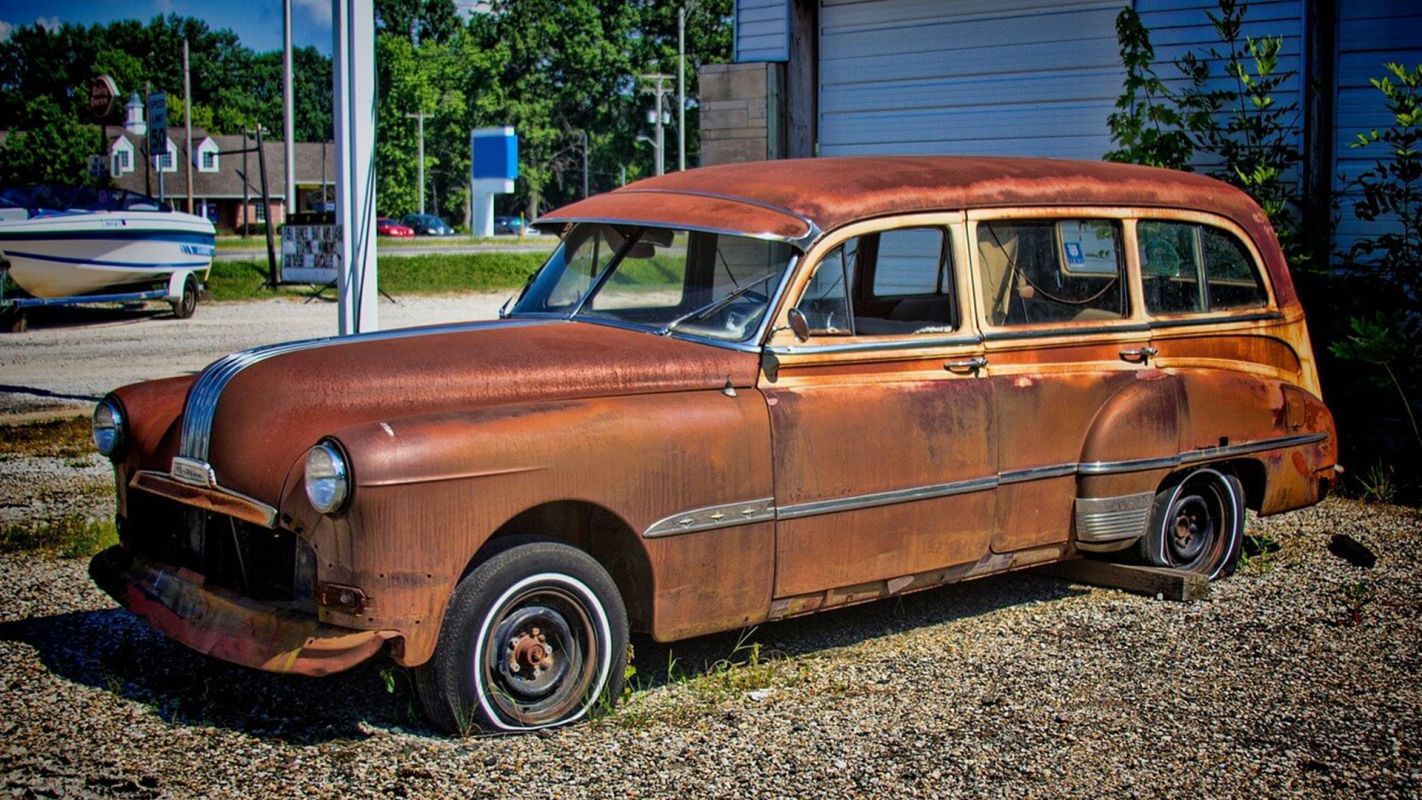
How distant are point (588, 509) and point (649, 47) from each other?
260ft

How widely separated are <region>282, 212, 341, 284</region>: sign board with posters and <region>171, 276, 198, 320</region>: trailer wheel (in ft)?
36.9

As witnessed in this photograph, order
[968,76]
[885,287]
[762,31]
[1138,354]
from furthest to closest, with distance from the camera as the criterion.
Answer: [762,31]
[968,76]
[885,287]
[1138,354]

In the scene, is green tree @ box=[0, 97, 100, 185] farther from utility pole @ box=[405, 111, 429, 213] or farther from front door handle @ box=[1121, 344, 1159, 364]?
front door handle @ box=[1121, 344, 1159, 364]

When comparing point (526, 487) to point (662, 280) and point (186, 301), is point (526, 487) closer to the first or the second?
point (662, 280)

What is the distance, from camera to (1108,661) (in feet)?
17.9

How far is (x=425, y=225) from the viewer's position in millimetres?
65688

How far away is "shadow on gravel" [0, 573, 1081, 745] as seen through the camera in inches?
182

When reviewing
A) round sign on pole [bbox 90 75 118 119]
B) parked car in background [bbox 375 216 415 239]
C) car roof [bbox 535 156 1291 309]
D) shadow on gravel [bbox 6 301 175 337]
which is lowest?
shadow on gravel [bbox 6 301 175 337]

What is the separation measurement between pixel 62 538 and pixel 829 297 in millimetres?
4114

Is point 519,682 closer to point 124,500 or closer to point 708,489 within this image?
point 708,489

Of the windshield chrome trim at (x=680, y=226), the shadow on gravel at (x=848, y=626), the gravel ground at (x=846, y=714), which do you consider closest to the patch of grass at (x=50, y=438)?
the gravel ground at (x=846, y=714)

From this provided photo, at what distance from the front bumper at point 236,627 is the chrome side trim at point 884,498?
1.50 meters

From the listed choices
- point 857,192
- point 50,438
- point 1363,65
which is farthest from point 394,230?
point 857,192

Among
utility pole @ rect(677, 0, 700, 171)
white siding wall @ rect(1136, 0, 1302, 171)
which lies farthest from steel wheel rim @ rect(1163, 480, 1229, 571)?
utility pole @ rect(677, 0, 700, 171)
